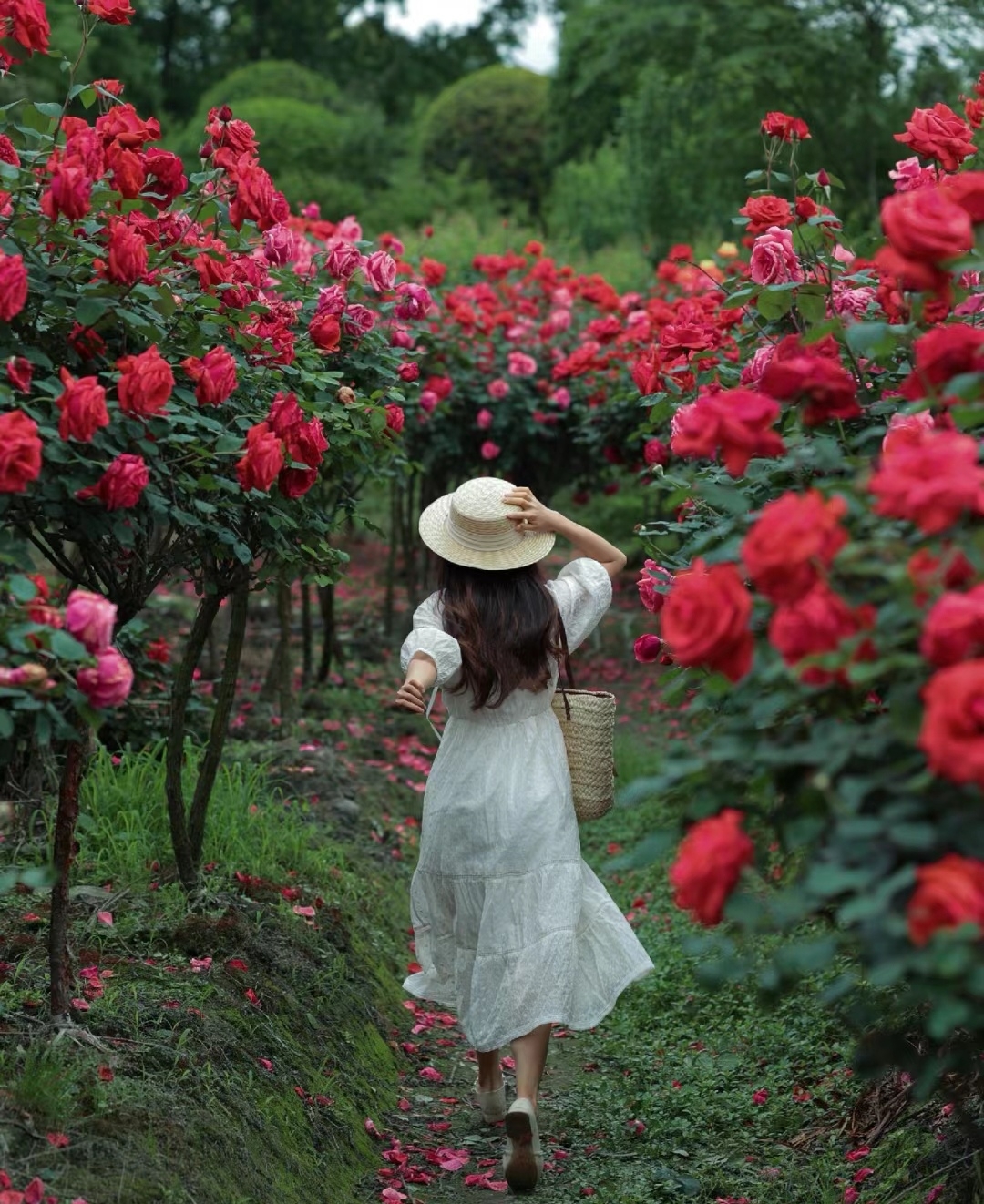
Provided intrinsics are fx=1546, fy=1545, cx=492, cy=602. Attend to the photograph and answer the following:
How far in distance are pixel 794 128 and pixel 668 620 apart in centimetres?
212

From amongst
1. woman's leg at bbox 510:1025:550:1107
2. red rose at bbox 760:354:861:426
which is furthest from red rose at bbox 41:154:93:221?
woman's leg at bbox 510:1025:550:1107

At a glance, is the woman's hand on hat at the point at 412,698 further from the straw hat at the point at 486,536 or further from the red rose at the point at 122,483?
the red rose at the point at 122,483

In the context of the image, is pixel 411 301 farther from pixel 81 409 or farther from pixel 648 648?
pixel 81 409

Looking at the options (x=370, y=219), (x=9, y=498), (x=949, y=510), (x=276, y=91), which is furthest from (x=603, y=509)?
(x=276, y=91)

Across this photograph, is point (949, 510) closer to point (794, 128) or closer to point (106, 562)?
point (106, 562)

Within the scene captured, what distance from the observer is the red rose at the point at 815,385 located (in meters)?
2.02

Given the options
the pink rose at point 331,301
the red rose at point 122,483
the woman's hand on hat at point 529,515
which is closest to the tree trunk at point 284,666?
the pink rose at point 331,301

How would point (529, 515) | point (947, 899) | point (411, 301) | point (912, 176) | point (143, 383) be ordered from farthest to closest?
point (411, 301), point (529, 515), point (912, 176), point (143, 383), point (947, 899)

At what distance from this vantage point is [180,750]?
3900 millimetres

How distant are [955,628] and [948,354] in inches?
20.5

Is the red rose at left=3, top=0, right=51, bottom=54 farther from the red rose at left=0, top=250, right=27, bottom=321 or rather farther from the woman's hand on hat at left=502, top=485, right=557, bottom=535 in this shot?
the woman's hand on hat at left=502, top=485, right=557, bottom=535

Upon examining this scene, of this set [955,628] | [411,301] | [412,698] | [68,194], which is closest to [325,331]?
[411,301]

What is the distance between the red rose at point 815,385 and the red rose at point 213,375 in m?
1.09

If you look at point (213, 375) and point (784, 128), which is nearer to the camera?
point (213, 375)
